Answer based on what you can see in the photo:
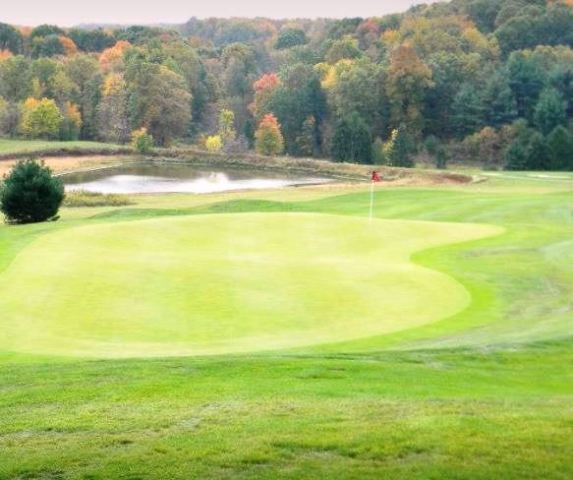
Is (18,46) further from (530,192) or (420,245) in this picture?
(420,245)

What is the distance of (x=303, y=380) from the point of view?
33.4 feet

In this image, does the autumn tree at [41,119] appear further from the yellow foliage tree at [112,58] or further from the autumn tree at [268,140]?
the autumn tree at [268,140]

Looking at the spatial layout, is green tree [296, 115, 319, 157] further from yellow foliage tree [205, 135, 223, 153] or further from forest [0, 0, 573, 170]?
yellow foliage tree [205, 135, 223, 153]

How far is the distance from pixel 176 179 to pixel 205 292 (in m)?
57.1

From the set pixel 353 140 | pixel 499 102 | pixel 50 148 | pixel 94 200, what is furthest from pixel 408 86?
pixel 94 200

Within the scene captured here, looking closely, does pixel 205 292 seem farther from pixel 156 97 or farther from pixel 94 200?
pixel 156 97

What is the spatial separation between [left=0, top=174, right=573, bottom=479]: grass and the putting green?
0.08 m

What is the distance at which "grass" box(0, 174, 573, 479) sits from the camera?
6.88 meters

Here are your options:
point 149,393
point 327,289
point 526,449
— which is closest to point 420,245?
point 327,289

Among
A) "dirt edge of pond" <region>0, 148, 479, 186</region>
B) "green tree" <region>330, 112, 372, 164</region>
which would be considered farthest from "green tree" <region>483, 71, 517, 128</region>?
"dirt edge of pond" <region>0, 148, 479, 186</region>

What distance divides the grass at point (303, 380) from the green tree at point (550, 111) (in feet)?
205

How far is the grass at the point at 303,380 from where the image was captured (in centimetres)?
688

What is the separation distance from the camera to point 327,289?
1723cm

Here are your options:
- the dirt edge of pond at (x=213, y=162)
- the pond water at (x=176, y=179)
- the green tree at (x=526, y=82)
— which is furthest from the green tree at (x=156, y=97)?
the green tree at (x=526, y=82)
